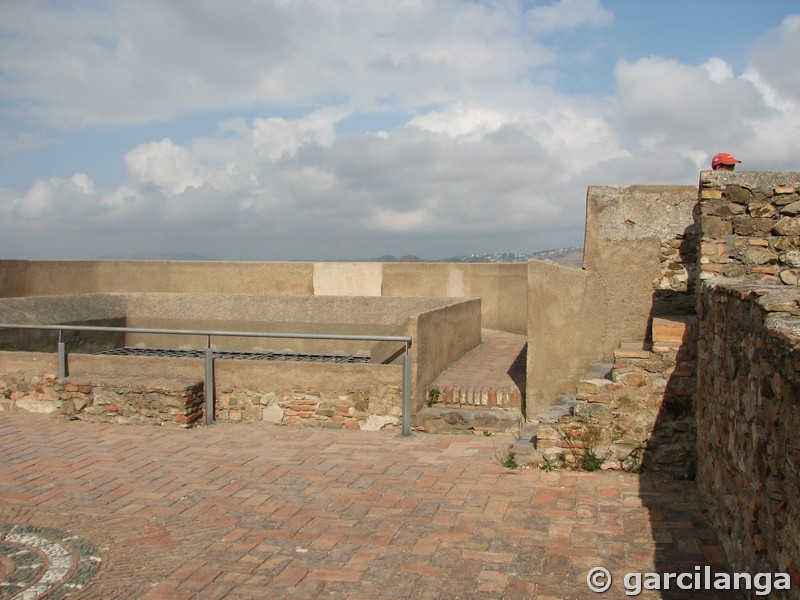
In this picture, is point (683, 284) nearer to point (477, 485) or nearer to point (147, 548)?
point (477, 485)

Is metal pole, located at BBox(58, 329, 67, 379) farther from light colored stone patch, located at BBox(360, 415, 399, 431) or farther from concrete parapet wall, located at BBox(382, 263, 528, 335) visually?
concrete parapet wall, located at BBox(382, 263, 528, 335)

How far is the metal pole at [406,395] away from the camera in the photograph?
6.86 metres

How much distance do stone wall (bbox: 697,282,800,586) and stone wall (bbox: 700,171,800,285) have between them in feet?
2.36

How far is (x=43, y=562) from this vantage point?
13.1 ft

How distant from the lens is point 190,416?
7188 millimetres

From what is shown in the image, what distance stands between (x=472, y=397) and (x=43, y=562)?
4377 mm

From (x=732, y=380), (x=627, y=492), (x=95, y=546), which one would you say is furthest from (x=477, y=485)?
(x=95, y=546)

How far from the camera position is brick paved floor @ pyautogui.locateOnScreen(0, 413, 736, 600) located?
3.78 meters

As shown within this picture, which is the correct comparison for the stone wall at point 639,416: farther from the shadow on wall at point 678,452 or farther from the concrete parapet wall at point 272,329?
the concrete parapet wall at point 272,329

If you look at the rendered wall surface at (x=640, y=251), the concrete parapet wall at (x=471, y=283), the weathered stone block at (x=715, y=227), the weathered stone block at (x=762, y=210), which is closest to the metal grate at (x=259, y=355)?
the concrete parapet wall at (x=471, y=283)

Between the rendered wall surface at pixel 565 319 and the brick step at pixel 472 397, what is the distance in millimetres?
494

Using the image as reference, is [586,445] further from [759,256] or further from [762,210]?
[762,210]

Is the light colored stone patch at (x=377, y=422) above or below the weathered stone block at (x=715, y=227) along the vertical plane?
below

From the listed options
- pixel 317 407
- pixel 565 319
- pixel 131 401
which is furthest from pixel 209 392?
pixel 565 319
